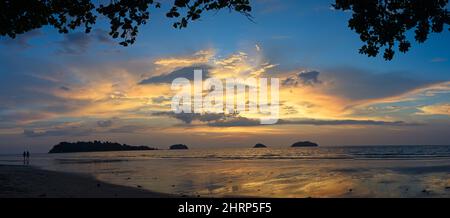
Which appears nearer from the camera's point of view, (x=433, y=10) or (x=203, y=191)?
(x=433, y=10)

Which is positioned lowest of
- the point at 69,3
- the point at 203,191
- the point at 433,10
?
the point at 203,191

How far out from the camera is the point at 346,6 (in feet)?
31.9

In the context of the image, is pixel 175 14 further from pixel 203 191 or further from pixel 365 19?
pixel 203 191
